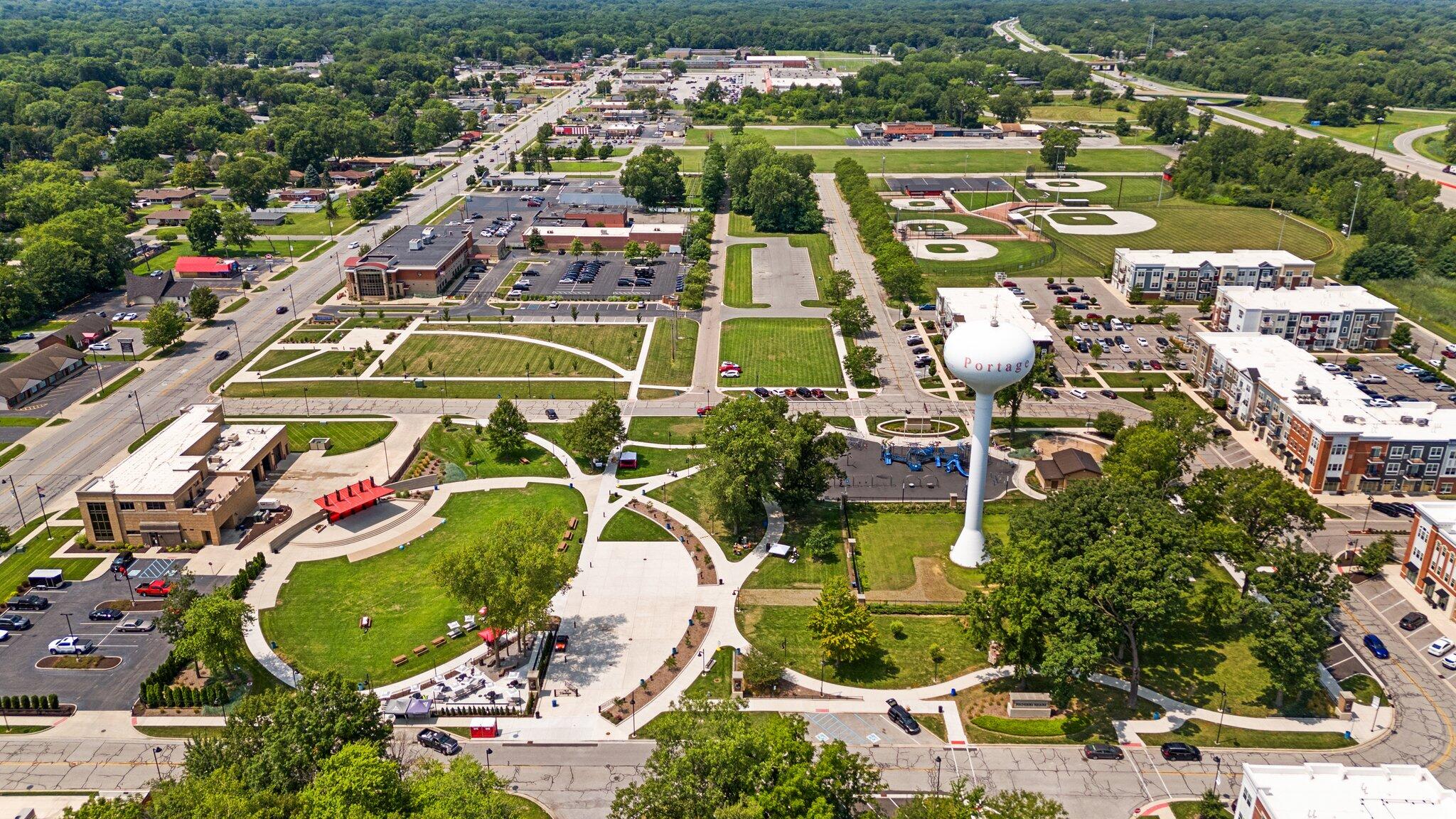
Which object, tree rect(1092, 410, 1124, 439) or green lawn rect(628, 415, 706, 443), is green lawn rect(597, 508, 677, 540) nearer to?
green lawn rect(628, 415, 706, 443)

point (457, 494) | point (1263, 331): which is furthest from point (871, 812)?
point (1263, 331)

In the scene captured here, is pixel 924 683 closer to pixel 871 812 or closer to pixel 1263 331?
pixel 871 812

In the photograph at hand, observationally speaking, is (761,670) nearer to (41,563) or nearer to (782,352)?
(41,563)

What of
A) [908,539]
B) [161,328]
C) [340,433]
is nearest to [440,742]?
[908,539]

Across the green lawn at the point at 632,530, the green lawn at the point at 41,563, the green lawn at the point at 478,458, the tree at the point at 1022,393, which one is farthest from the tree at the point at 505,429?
the tree at the point at 1022,393

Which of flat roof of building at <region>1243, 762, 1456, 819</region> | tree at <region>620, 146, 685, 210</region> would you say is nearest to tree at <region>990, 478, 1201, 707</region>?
flat roof of building at <region>1243, 762, 1456, 819</region>
